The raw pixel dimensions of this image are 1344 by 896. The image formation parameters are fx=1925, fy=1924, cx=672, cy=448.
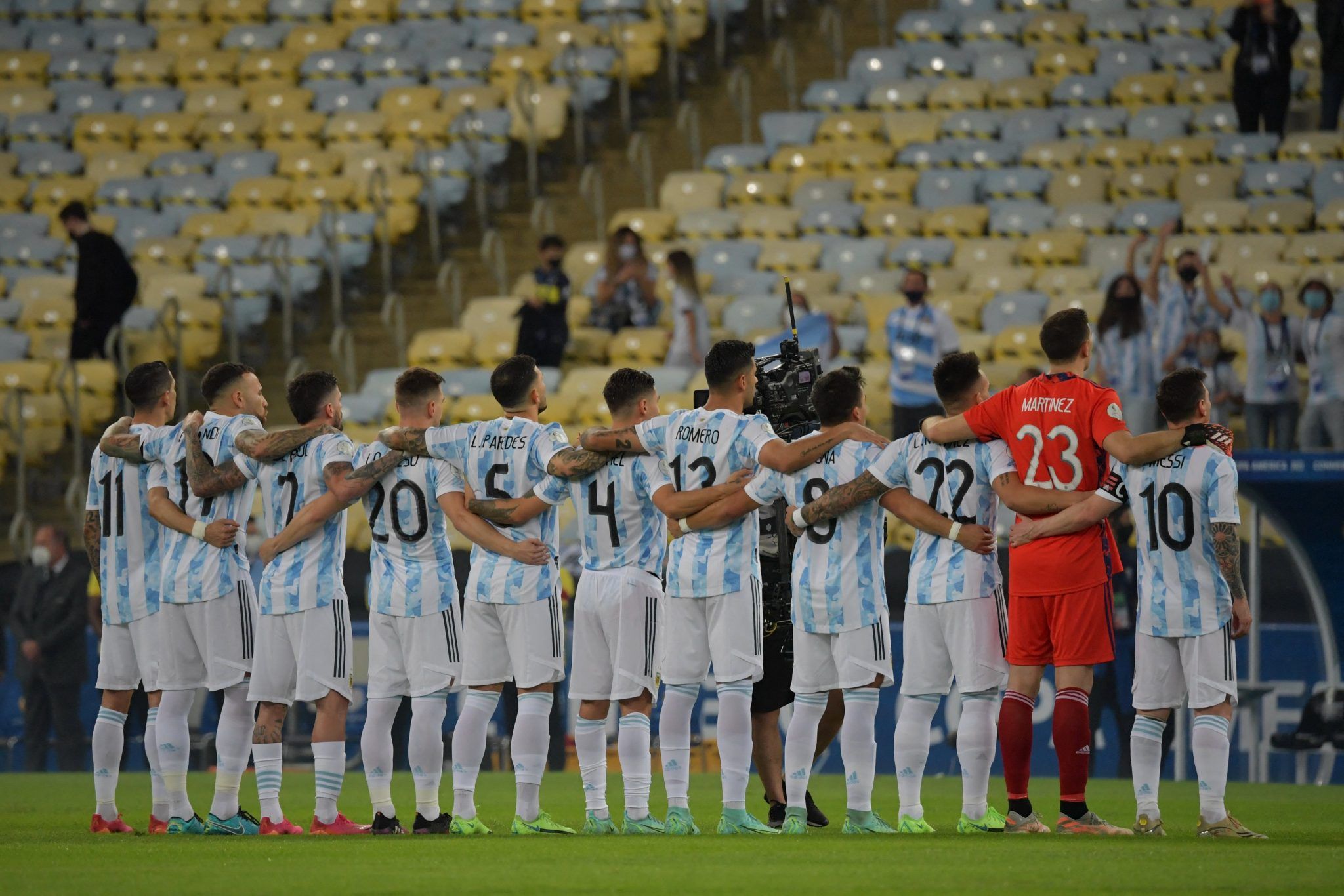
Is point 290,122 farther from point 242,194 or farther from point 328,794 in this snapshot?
point 328,794

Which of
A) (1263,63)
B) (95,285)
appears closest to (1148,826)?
(1263,63)

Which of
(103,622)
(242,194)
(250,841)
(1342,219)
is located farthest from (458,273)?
(250,841)

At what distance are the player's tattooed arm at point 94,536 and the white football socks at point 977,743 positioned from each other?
4.77 m

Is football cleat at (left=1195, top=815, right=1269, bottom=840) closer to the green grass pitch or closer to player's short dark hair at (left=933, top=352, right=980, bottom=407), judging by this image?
the green grass pitch

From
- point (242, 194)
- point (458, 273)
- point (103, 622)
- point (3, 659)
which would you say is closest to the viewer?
point (103, 622)

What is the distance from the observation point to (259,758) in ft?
31.4

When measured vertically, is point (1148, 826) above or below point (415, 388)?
below

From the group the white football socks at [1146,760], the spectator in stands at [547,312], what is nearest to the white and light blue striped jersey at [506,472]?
the white football socks at [1146,760]

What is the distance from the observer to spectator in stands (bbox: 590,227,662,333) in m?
18.7

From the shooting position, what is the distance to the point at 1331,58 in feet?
64.3

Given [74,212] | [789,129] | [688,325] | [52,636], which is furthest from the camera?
[789,129]

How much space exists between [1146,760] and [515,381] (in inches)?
139

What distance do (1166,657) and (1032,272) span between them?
10145 mm

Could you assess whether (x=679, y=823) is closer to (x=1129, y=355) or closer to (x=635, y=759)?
(x=635, y=759)
